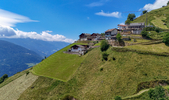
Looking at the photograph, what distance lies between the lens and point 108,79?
4100 centimetres

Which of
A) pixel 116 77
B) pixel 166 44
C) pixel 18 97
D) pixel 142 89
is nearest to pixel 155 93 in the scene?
pixel 142 89

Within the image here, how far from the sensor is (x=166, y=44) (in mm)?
51656

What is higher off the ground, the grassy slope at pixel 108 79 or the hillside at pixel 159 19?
the hillside at pixel 159 19

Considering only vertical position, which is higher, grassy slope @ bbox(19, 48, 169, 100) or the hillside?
the hillside

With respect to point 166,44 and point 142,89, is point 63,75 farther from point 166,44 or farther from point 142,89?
point 166,44

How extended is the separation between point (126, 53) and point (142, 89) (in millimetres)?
20694

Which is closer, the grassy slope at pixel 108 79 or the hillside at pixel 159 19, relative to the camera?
the grassy slope at pixel 108 79

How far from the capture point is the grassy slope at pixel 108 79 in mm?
35781

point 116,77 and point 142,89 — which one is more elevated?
point 116,77

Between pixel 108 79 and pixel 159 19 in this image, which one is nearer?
pixel 108 79

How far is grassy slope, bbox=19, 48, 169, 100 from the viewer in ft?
117

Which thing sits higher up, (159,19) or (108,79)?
(159,19)

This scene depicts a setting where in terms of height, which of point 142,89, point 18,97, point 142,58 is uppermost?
point 142,58

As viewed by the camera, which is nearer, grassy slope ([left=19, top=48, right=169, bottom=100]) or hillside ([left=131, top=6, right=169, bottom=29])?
grassy slope ([left=19, top=48, right=169, bottom=100])
